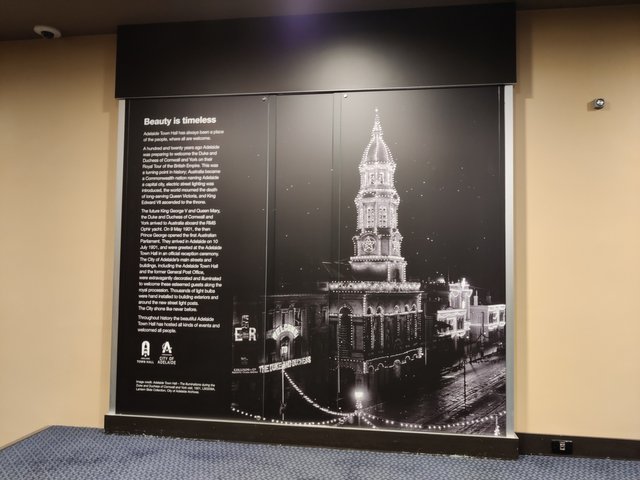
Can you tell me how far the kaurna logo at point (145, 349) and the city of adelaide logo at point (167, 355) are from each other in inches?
3.5

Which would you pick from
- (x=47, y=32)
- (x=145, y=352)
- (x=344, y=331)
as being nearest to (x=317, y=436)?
(x=344, y=331)

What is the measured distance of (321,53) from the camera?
2822 millimetres

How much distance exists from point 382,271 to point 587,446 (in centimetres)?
150

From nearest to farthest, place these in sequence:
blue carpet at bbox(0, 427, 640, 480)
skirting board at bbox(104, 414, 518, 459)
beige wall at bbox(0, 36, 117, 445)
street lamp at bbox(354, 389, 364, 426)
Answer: blue carpet at bbox(0, 427, 640, 480), skirting board at bbox(104, 414, 518, 459), street lamp at bbox(354, 389, 364, 426), beige wall at bbox(0, 36, 117, 445)

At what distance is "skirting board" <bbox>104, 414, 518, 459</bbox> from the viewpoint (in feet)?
8.59

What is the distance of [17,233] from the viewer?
3158 mm

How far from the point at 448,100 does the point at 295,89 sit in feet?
2.95

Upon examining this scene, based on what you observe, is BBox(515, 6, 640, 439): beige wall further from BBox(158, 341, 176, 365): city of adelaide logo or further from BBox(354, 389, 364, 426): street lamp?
BBox(158, 341, 176, 365): city of adelaide logo

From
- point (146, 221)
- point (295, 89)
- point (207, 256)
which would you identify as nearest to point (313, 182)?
point (295, 89)

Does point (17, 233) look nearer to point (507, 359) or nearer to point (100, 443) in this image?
point (100, 443)

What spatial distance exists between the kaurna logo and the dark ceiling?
2000mm

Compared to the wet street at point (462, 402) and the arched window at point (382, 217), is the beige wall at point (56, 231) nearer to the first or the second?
the arched window at point (382, 217)

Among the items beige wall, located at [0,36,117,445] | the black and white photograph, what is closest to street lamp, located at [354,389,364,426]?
the black and white photograph

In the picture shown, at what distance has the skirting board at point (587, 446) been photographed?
2.62m
